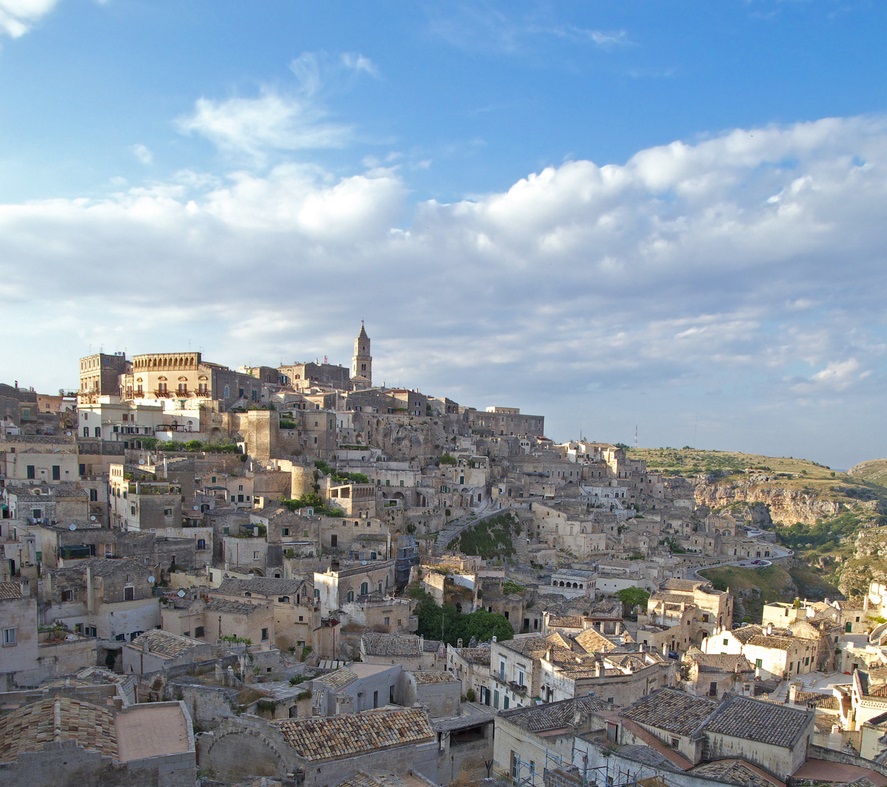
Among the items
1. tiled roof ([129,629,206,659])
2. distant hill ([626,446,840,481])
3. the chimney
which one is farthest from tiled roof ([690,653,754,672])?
distant hill ([626,446,840,481])

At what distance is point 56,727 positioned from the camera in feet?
Result: 34.5

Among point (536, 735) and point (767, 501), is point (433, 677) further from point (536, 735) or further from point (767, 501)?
point (767, 501)

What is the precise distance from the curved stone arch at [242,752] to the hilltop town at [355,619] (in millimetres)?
38

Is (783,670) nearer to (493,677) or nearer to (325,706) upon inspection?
(493,677)

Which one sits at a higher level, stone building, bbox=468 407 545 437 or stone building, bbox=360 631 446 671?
stone building, bbox=468 407 545 437

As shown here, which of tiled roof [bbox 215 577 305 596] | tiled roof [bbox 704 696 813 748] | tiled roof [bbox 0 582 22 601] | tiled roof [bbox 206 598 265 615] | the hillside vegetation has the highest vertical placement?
tiled roof [bbox 0 582 22 601]

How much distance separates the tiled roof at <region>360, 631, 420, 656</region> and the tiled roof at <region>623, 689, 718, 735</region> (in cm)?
1024

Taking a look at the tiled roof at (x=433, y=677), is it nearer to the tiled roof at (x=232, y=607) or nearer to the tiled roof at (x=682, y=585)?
the tiled roof at (x=232, y=607)

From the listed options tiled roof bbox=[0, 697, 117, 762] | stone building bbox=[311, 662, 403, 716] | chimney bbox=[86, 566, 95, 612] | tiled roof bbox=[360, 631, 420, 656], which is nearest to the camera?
tiled roof bbox=[0, 697, 117, 762]

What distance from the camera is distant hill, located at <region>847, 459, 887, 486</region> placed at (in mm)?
144650

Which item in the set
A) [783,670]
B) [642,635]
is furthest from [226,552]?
[783,670]

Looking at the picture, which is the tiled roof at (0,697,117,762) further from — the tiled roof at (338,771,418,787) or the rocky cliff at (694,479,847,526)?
the rocky cliff at (694,479,847,526)

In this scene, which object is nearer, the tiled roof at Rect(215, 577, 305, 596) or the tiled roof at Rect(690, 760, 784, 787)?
the tiled roof at Rect(690, 760, 784, 787)

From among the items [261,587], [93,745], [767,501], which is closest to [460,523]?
[261,587]
